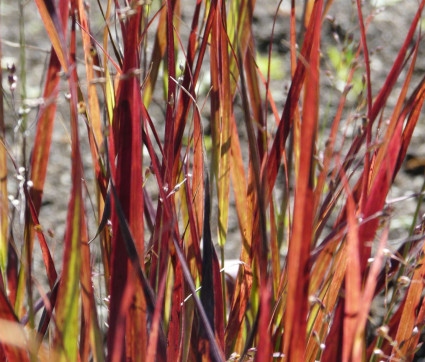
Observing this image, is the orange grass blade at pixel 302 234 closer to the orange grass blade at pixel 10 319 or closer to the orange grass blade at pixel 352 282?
the orange grass blade at pixel 352 282

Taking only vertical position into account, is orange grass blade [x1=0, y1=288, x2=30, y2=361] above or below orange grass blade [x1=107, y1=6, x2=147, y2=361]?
below

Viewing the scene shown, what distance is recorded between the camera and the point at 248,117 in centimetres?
45

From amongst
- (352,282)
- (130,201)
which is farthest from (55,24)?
(352,282)

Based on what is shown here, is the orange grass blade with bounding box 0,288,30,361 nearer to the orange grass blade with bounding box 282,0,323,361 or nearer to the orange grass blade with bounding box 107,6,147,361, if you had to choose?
the orange grass blade with bounding box 107,6,147,361

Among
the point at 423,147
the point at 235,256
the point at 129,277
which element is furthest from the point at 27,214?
the point at 423,147

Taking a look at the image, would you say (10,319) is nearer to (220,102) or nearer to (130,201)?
(130,201)

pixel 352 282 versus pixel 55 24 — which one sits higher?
pixel 55 24

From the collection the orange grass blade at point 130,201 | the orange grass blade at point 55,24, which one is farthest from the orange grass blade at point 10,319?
the orange grass blade at point 55,24

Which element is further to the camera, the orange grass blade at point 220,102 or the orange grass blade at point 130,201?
the orange grass blade at point 220,102

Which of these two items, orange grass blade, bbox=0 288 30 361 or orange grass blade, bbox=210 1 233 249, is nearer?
orange grass blade, bbox=0 288 30 361

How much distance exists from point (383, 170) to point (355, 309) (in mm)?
124

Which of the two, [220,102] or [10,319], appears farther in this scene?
[220,102]

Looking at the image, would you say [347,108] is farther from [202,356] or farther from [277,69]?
[202,356]

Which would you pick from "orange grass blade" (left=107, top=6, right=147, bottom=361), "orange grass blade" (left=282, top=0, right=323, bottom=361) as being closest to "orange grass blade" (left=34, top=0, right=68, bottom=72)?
"orange grass blade" (left=107, top=6, right=147, bottom=361)
